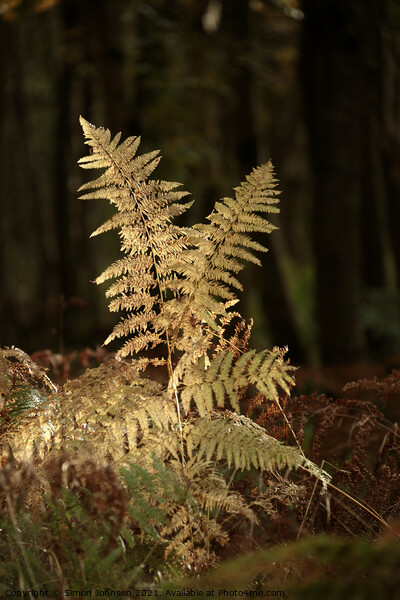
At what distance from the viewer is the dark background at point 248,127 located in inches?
320

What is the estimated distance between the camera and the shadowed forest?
2.06 meters

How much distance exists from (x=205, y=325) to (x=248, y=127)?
908 centimetres

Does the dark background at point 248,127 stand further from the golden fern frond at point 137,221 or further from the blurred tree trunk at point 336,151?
the golden fern frond at point 137,221

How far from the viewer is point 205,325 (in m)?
2.81

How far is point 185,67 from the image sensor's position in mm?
13367

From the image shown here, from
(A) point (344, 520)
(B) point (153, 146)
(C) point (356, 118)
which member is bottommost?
(A) point (344, 520)

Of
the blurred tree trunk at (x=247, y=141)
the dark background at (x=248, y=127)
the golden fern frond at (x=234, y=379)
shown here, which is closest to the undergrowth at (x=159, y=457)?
the golden fern frond at (x=234, y=379)

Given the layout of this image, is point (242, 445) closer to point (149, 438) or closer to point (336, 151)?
point (149, 438)

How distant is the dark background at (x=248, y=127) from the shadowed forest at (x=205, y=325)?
4 centimetres

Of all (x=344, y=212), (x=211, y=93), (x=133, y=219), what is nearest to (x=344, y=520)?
(x=133, y=219)

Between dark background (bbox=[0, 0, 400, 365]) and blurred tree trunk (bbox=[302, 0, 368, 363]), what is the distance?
0.6 inches

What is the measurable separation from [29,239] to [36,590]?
26623mm

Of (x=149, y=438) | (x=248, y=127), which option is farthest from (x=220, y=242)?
(x=248, y=127)

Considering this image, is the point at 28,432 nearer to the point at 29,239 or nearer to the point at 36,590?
the point at 36,590
